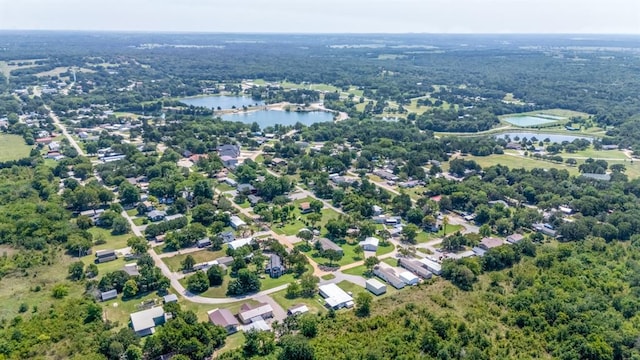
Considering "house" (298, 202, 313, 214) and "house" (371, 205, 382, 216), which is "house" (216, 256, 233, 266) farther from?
"house" (371, 205, 382, 216)

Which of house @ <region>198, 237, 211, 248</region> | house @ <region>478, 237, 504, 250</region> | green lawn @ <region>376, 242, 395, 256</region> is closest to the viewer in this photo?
green lawn @ <region>376, 242, 395, 256</region>

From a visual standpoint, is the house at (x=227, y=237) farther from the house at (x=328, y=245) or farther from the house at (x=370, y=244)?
the house at (x=370, y=244)

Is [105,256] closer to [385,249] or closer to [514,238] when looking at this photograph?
[385,249]

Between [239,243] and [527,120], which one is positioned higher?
[527,120]

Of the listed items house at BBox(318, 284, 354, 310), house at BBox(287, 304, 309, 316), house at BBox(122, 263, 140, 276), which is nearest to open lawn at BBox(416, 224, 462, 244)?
house at BBox(318, 284, 354, 310)

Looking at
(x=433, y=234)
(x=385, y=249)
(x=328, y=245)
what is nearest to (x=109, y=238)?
(x=328, y=245)

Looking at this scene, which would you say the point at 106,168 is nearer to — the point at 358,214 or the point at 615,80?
the point at 358,214

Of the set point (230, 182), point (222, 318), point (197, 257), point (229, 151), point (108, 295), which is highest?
point (229, 151)
